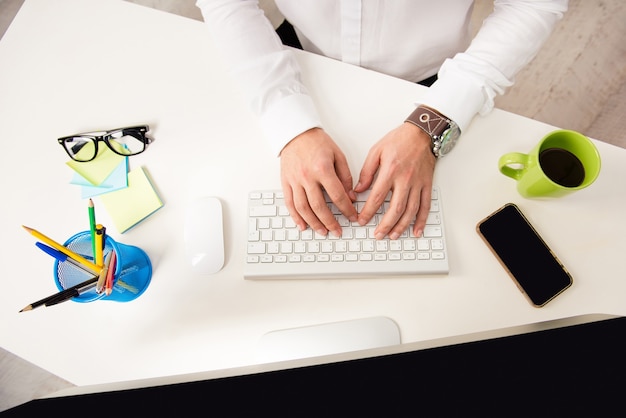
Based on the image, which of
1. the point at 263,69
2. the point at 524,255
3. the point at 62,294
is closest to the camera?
the point at 62,294

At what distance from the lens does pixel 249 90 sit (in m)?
0.72

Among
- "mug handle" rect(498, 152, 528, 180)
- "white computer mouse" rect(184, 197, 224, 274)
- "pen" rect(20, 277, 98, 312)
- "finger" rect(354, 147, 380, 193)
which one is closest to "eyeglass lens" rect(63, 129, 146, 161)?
"white computer mouse" rect(184, 197, 224, 274)

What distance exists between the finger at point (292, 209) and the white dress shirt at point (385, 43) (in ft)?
0.28

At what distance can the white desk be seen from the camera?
620 millimetres

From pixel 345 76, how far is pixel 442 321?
0.49m

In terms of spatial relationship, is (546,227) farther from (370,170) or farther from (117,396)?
(117,396)

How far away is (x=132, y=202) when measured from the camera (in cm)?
70

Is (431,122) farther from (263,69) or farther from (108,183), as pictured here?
→ (108,183)

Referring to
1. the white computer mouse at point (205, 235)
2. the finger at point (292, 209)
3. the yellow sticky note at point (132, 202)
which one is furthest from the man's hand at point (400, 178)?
the yellow sticky note at point (132, 202)

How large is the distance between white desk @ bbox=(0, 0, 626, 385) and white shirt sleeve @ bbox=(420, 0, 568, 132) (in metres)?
0.05

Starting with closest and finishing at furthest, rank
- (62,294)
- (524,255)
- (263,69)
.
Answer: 1. (62,294)
2. (524,255)
3. (263,69)

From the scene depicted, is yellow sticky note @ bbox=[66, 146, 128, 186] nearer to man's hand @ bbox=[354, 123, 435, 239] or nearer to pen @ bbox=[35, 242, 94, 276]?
pen @ bbox=[35, 242, 94, 276]


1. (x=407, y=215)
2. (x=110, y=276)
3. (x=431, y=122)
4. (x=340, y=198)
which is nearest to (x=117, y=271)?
(x=110, y=276)

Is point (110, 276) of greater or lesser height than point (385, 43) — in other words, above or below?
below
